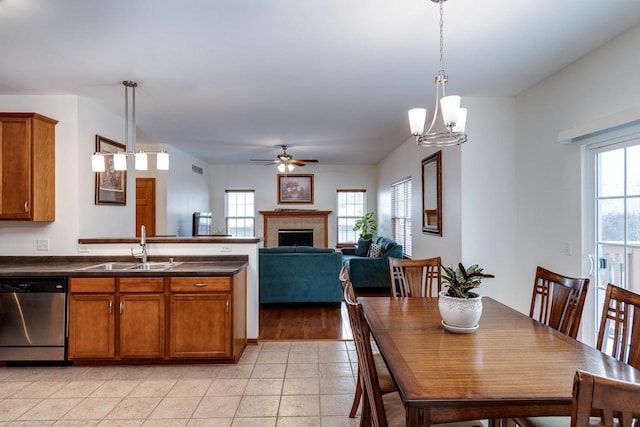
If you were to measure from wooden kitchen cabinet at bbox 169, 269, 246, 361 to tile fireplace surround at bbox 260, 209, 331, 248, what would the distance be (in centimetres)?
570

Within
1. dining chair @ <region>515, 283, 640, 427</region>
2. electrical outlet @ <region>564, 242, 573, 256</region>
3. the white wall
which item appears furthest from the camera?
the white wall

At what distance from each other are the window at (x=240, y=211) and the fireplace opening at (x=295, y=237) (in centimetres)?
75

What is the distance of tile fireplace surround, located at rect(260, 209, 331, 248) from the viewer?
895cm

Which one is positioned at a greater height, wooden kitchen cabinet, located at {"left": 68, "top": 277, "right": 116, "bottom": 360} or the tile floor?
wooden kitchen cabinet, located at {"left": 68, "top": 277, "right": 116, "bottom": 360}

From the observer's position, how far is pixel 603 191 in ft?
9.31

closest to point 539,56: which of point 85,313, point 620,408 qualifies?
point 620,408

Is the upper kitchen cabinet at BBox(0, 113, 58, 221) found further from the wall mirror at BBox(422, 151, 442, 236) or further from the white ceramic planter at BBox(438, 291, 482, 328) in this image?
the wall mirror at BBox(422, 151, 442, 236)

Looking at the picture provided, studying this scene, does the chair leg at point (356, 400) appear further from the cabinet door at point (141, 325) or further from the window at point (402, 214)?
the window at point (402, 214)

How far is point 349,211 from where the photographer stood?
365 inches

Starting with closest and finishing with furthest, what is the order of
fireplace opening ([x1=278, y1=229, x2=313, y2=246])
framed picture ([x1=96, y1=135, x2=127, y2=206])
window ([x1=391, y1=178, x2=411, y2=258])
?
framed picture ([x1=96, y1=135, x2=127, y2=206])
window ([x1=391, y1=178, x2=411, y2=258])
fireplace opening ([x1=278, y1=229, x2=313, y2=246])

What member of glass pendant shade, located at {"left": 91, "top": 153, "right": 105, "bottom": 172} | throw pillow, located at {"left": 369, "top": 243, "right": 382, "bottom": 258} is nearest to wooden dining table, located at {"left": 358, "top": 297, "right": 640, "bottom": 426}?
glass pendant shade, located at {"left": 91, "top": 153, "right": 105, "bottom": 172}

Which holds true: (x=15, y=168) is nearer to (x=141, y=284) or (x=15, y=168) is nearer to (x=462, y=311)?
(x=141, y=284)

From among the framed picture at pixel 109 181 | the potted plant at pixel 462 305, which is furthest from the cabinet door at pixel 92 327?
the potted plant at pixel 462 305

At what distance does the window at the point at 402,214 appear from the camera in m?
6.30
